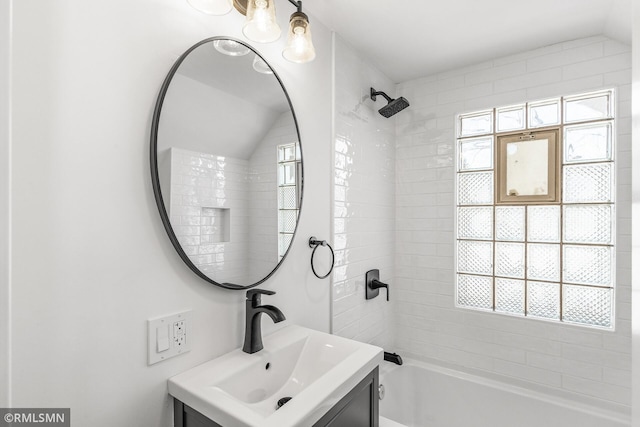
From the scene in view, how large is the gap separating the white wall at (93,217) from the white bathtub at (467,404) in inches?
60.2

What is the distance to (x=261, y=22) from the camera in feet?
3.76

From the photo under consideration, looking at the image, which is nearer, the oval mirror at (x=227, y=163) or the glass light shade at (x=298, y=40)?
the oval mirror at (x=227, y=163)

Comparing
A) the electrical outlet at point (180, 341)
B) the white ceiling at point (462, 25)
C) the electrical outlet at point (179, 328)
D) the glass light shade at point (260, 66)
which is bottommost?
the electrical outlet at point (180, 341)

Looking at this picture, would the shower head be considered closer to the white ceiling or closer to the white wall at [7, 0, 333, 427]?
the white ceiling

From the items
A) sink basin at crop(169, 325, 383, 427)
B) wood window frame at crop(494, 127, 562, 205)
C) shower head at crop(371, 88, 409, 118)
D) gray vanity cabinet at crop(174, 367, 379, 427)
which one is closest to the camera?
sink basin at crop(169, 325, 383, 427)

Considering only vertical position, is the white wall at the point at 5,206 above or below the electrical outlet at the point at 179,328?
above

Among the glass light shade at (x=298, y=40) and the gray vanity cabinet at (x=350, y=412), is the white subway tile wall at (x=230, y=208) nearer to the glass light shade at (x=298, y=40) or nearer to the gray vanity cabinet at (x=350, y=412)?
the glass light shade at (x=298, y=40)

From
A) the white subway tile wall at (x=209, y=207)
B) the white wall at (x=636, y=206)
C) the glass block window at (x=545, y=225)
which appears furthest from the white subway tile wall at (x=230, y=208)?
the glass block window at (x=545, y=225)

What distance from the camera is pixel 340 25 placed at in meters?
1.81

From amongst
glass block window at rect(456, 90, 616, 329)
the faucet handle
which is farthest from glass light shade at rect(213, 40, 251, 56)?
glass block window at rect(456, 90, 616, 329)

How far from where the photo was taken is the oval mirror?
103 cm

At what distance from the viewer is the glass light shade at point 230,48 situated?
1.19 meters

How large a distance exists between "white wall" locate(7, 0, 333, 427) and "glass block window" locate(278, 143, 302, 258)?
0.43m

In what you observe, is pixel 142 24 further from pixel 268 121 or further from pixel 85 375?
pixel 85 375
